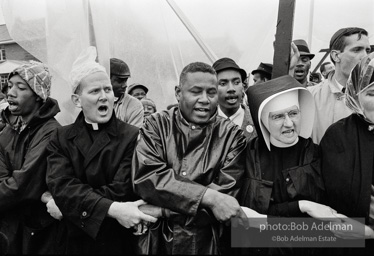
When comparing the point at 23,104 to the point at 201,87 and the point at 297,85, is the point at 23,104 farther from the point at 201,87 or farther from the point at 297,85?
the point at 297,85

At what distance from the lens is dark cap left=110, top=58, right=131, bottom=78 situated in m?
3.77

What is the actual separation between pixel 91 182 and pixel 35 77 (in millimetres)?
1036

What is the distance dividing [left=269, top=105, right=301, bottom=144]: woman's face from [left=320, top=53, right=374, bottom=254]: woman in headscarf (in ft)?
0.60

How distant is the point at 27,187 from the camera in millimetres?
2596

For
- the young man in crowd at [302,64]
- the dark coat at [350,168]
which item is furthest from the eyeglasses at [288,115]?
the young man in crowd at [302,64]

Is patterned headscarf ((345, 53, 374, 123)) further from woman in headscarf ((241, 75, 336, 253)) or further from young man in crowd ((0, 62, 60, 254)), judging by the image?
young man in crowd ((0, 62, 60, 254))

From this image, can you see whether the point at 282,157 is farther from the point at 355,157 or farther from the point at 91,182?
the point at 91,182

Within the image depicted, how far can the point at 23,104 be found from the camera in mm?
2875

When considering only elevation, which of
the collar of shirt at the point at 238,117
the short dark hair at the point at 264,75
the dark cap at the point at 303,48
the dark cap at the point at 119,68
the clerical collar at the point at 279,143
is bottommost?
the clerical collar at the point at 279,143

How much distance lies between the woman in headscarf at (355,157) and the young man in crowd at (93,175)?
3.52 feet

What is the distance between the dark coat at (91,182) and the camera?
233cm

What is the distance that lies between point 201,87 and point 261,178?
2.25 ft

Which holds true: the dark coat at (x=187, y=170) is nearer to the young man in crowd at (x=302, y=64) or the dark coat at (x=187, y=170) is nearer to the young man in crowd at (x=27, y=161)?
the young man in crowd at (x=27, y=161)

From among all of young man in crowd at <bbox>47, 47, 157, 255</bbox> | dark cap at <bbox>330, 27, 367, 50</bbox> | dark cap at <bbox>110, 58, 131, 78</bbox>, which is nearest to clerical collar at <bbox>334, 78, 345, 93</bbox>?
dark cap at <bbox>330, 27, 367, 50</bbox>
